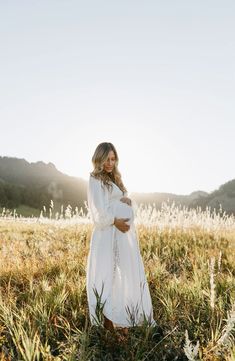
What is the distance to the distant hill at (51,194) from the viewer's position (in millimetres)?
73062

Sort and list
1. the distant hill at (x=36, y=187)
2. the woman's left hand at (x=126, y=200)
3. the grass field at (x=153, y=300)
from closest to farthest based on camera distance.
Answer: the grass field at (x=153, y=300), the woman's left hand at (x=126, y=200), the distant hill at (x=36, y=187)

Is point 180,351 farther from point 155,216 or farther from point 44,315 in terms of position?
point 155,216

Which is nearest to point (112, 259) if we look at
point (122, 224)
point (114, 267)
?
point (114, 267)

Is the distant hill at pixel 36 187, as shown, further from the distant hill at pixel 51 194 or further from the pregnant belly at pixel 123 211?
the pregnant belly at pixel 123 211

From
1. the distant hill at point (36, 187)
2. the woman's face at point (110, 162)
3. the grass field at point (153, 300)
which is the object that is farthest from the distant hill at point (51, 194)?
the woman's face at point (110, 162)

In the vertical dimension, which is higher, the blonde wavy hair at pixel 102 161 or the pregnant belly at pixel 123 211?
the blonde wavy hair at pixel 102 161

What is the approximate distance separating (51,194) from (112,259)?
308 ft

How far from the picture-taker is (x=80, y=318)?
4910 millimetres

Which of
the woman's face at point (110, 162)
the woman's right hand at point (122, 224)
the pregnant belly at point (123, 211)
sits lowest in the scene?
the woman's right hand at point (122, 224)

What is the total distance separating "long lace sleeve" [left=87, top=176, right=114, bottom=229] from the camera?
4438mm

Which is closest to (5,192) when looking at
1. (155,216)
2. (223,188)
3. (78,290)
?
(223,188)

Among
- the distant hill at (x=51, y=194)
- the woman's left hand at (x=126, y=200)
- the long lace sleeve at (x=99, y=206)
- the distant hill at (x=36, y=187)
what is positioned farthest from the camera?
the distant hill at (x=36, y=187)

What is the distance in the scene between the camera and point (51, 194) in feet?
319

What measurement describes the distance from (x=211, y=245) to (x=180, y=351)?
5563 millimetres
